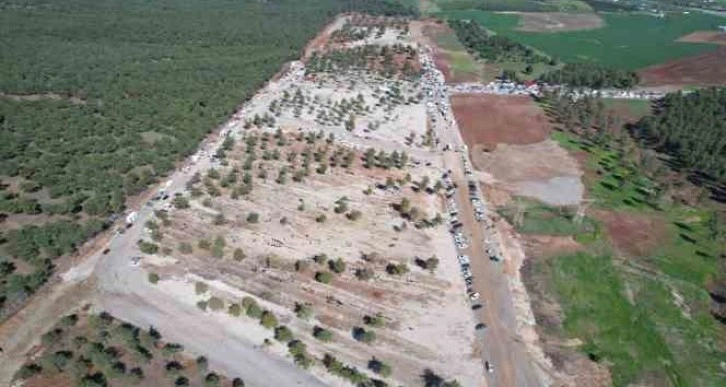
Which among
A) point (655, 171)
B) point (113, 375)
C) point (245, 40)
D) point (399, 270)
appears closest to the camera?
point (113, 375)

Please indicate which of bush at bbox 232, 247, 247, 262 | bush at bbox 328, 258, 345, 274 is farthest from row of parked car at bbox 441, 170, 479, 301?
bush at bbox 232, 247, 247, 262

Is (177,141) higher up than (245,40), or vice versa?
(245,40)

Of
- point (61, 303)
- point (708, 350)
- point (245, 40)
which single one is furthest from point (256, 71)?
point (708, 350)

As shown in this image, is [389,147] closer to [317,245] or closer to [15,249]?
[317,245]

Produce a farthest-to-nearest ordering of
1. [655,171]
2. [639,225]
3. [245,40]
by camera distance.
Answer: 1. [245,40]
2. [655,171]
3. [639,225]

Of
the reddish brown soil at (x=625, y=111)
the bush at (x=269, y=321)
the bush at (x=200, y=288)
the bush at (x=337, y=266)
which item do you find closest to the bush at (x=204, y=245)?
the bush at (x=200, y=288)

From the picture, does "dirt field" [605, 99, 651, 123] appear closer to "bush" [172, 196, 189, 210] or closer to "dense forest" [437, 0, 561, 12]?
"bush" [172, 196, 189, 210]
